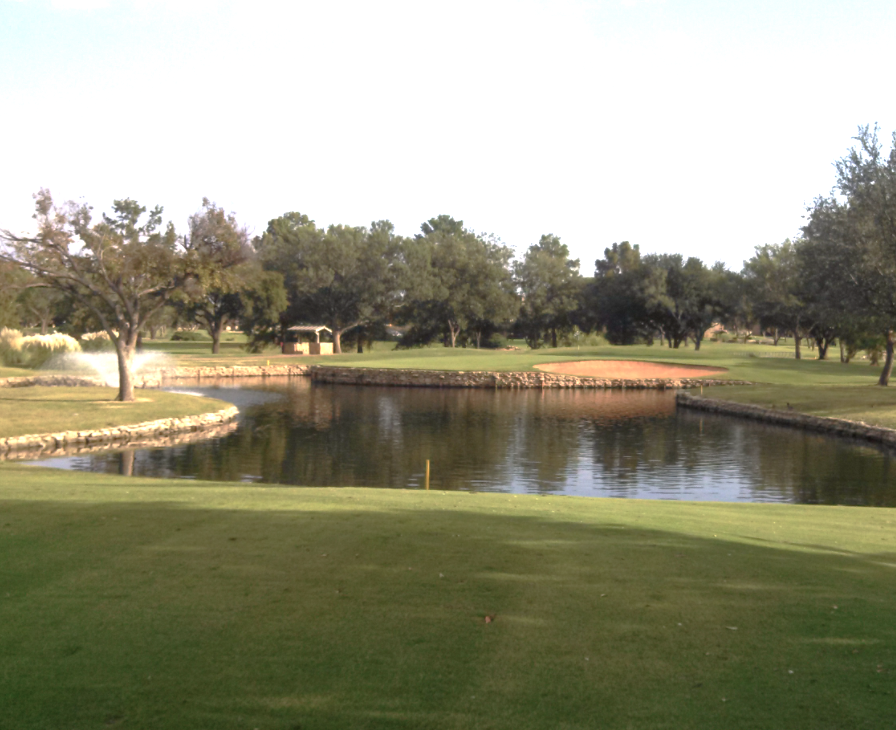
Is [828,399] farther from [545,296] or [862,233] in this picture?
[545,296]

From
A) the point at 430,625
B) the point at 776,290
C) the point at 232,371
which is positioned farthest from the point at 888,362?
the point at 430,625

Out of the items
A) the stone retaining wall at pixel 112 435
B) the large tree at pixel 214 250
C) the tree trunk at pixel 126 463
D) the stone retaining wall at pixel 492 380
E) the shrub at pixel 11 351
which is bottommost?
the tree trunk at pixel 126 463

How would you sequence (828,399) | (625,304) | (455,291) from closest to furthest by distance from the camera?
(828,399), (455,291), (625,304)

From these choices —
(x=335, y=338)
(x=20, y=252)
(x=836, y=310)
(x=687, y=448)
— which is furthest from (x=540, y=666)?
(x=335, y=338)

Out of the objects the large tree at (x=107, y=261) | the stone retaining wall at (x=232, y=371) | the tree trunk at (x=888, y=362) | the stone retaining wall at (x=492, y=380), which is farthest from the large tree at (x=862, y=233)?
the stone retaining wall at (x=232, y=371)

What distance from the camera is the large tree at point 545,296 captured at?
103562mm

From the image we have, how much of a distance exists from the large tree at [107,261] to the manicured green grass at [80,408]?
71.8 inches

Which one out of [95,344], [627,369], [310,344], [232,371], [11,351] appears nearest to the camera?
[11,351]

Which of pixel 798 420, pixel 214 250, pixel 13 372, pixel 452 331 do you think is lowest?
pixel 798 420

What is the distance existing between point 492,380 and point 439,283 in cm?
3316

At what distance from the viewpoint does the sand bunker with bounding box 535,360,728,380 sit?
59.3m

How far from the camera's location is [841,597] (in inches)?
280

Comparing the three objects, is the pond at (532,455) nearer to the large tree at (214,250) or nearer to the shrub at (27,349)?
the large tree at (214,250)

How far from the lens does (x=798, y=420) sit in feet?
122
